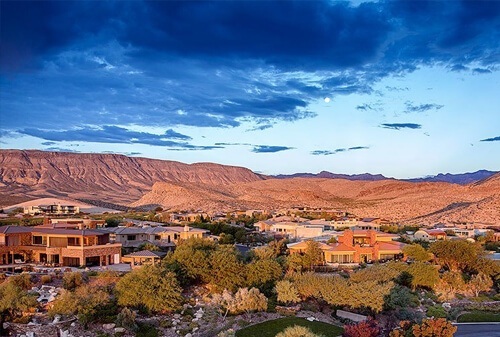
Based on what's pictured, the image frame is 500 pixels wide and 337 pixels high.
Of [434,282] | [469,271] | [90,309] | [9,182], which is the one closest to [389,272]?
[434,282]

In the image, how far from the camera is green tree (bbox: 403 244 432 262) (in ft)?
146

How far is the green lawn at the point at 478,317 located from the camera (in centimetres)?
3019

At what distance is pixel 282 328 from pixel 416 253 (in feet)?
70.1

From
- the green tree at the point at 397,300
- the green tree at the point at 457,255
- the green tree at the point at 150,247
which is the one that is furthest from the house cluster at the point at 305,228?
the green tree at the point at 397,300

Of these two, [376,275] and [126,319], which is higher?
[376,275]

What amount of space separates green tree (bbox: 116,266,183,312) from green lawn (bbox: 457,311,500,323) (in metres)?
15.7

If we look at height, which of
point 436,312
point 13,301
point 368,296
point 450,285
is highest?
point 13,301

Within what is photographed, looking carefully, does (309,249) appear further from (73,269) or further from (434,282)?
(73,269)

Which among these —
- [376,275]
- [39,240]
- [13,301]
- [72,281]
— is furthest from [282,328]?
[39,240]

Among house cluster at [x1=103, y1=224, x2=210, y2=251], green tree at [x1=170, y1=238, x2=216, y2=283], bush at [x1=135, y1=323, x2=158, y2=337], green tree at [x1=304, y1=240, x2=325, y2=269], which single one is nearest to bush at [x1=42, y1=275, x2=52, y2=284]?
green tree at [x1=170, y1=238, x2=216, y2=283]

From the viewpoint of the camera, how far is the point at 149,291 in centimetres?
2839

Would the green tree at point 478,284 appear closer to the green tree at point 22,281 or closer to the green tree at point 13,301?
the green tree at point 13,301

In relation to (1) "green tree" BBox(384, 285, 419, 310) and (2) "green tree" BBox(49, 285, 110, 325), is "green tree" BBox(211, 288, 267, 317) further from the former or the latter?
(1) "green tree" BBox(384, 285, 419, 310)

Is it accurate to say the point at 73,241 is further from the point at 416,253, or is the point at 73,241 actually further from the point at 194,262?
the point at 416,253
